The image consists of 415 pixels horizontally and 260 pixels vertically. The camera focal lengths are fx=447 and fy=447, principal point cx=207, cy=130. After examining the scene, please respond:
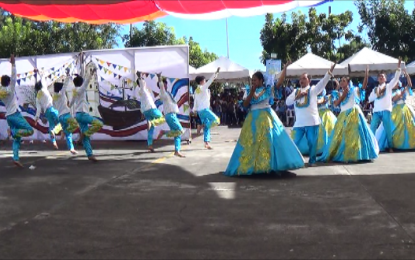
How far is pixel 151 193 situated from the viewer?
6125 millimetres

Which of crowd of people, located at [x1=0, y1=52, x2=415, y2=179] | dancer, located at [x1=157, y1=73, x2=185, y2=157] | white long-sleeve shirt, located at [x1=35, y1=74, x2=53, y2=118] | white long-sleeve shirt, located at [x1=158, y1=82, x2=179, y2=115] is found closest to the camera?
crowd of people, located at [x1=0, y1=52, x2=415, y2=179]

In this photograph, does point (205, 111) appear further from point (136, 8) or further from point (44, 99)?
point (44, 99)

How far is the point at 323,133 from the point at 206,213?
18.4ft

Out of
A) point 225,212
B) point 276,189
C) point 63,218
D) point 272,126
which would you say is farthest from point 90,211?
point 272,126

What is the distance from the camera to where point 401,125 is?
10570 mm

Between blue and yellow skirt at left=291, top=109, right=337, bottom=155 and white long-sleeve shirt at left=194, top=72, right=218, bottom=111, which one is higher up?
white long-sleeve shirt at left=194, top=72, right=218, bottom=111

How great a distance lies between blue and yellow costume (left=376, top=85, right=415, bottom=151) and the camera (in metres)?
10.4

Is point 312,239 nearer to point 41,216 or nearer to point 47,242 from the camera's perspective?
point 47,242

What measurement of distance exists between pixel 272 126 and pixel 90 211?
3241 mm

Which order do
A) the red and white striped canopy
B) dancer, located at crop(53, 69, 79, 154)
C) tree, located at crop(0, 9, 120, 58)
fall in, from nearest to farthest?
1. the red and white striped canopy
2. dancer, located at crop(53, 69, 79, 154)
3. tree, located at crop(0, 9, 120, 58)

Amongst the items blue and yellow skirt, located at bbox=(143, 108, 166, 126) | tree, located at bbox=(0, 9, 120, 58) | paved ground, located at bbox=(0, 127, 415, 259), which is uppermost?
tree, located at bbox=(0, 9, 120, 58)

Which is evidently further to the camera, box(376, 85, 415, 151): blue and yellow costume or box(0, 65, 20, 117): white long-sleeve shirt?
box(376, 85, 415, 151): blue and yellow costume

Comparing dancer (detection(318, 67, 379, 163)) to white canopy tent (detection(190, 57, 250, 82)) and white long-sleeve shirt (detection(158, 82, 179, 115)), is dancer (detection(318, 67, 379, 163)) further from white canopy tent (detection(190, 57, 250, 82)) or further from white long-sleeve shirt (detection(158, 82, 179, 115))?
white canopy tent (detection(190, 57, 250, 82))

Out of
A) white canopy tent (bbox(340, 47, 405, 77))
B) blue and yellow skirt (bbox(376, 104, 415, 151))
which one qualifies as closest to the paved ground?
blue and yellow skirt (bbox(376, 104, 415, 151))
